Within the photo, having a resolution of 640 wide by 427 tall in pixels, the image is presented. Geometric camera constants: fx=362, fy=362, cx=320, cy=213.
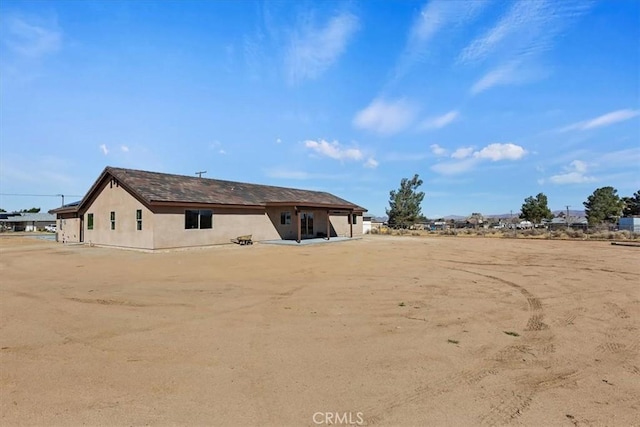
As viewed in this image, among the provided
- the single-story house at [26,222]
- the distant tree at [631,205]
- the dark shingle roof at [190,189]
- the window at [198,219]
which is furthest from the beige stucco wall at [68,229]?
the distant tree at [631,205]

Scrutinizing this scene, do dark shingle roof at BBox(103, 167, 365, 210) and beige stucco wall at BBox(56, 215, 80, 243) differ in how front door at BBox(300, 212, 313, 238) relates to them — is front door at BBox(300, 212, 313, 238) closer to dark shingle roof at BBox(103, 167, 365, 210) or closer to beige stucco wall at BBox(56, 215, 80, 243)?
dark shingle roof at BBox(103, 167, 365, 210)

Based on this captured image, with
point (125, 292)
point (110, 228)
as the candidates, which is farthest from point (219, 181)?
point (125, 292)

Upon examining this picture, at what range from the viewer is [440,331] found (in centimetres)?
548

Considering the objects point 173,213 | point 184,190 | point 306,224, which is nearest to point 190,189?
point 184,190

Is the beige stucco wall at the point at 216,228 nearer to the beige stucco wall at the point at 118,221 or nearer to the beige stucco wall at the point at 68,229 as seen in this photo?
the beige stucco wall at the point at 118,221

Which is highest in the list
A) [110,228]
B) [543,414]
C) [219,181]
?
[219,181]

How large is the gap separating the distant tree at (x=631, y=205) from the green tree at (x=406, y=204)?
120ft

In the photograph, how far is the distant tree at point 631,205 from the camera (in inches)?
2336

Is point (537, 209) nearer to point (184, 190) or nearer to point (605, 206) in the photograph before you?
point (605, 206)

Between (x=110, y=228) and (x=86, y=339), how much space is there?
18.6 metres

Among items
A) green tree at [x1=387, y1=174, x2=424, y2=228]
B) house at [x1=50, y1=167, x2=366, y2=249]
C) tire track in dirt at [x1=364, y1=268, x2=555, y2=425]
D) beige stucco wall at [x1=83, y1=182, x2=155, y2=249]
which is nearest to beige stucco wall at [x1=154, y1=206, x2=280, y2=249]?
house at [x1=50, y1=167, x2=366, y2=249]

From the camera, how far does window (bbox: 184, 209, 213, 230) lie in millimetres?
19859

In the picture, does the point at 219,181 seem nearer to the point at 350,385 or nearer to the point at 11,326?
the point at 11,326

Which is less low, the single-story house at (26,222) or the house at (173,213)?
the single-story house at (26,222)
